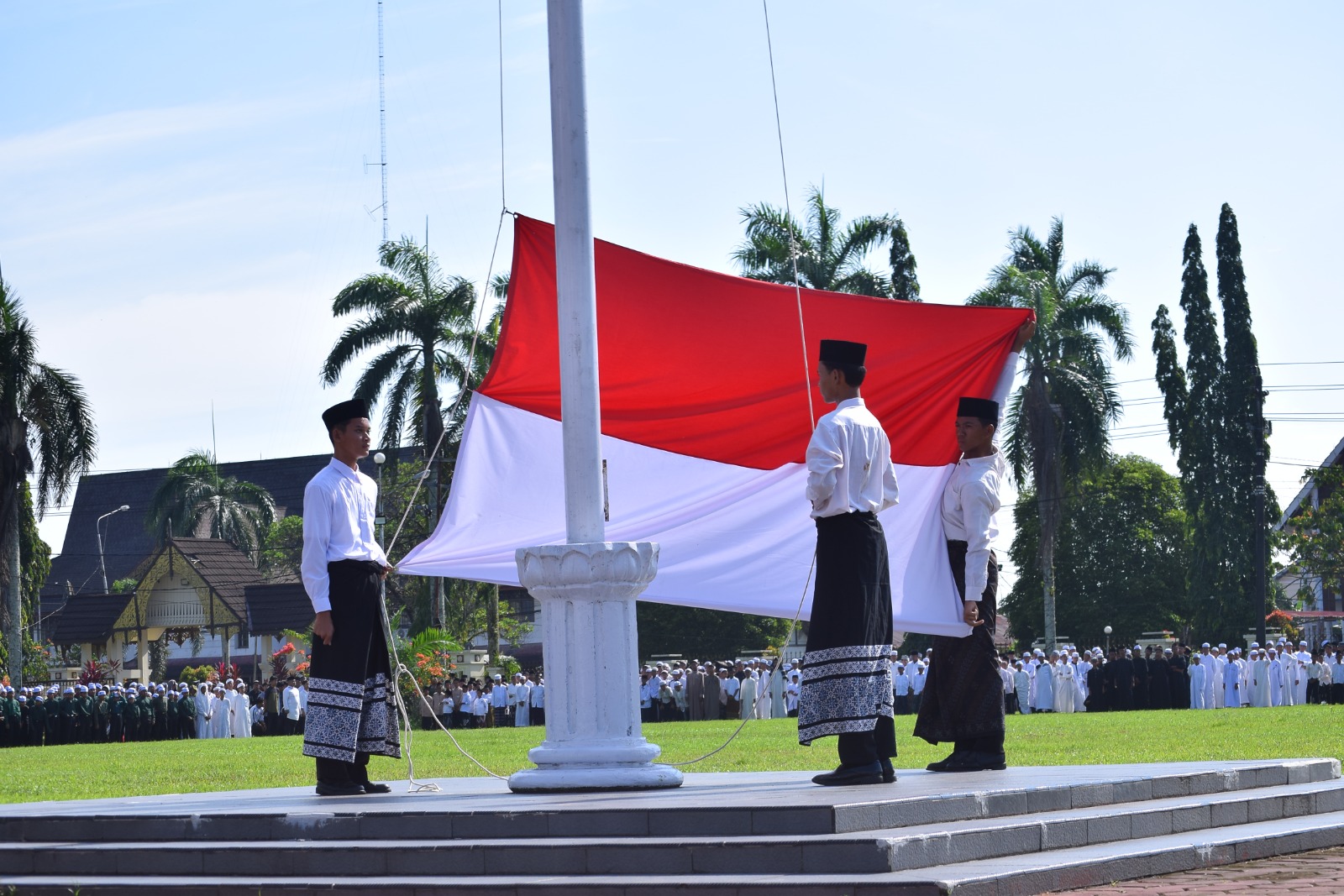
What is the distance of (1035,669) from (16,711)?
902 inches

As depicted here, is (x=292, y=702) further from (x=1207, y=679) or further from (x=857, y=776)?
(x=857, y=776)

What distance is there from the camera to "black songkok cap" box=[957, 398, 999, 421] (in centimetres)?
848

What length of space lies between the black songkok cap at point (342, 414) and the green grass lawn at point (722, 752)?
435cm

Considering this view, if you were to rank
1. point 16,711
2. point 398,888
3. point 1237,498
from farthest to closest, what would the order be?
point 1237,498, point 16,711, point 398,888

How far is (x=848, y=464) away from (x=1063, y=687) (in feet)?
107

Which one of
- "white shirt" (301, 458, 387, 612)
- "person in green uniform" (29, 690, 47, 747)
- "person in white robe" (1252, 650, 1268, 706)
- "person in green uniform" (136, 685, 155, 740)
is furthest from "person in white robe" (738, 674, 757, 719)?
"white shirt" (301, 458, 387, 612)

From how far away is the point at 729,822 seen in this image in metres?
6.17

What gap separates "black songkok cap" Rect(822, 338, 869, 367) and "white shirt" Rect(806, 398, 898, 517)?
0.59 ft

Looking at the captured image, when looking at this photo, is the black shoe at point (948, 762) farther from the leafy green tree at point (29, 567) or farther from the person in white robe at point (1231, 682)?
the leafy green tree at point (29, 567)

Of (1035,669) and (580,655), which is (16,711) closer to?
(1035,669)

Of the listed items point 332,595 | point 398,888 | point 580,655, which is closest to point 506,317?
point 332,595

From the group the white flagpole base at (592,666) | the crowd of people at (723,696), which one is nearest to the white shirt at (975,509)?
the white flagpole base at (592,666)

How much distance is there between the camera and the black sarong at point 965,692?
8.24 metres

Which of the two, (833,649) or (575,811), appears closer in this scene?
(575,811)
